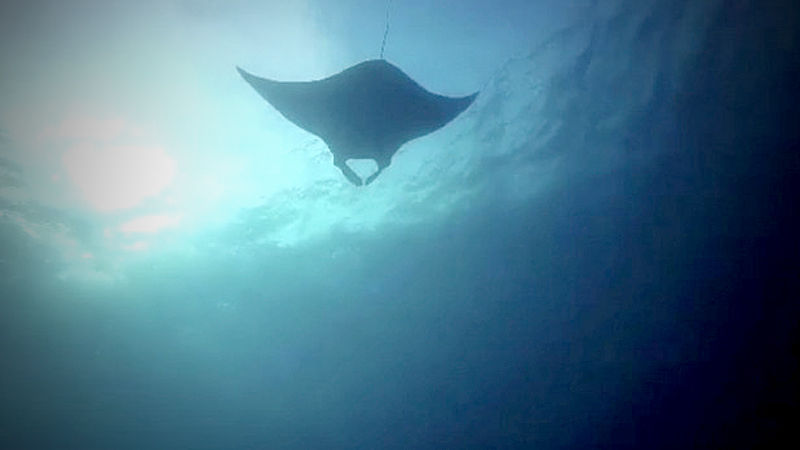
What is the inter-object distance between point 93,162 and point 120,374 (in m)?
33.1

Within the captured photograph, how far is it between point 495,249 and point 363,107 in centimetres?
2036

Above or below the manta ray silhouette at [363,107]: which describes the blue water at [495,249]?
above

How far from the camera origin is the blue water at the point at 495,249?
14539mm

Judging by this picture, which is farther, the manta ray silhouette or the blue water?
the blue water

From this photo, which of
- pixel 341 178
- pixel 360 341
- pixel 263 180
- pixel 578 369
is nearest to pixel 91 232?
pixel 263 180

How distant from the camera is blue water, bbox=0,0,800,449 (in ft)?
47.7

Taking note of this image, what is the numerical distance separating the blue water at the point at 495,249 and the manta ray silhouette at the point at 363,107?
5156mm

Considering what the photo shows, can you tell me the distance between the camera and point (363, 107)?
7.33m

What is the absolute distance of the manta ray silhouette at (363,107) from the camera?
705 centimetres

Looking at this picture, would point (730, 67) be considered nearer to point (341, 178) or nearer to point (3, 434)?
point (341, 178)

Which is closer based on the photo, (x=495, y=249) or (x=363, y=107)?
(x=363, y=107)

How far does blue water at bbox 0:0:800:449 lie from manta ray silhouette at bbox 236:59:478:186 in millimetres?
5156

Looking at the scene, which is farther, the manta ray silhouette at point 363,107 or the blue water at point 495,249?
the blue water at point 495,249

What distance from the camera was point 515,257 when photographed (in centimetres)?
2719
